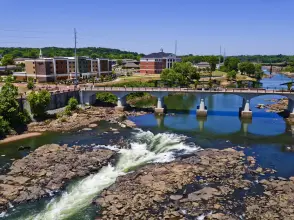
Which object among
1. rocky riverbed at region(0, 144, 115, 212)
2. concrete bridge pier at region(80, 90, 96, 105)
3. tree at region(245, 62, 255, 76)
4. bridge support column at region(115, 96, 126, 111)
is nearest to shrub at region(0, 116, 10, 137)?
rocky riverbed at region(0, 144, 115, 212)

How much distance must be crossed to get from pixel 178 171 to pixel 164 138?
1610 centimetres

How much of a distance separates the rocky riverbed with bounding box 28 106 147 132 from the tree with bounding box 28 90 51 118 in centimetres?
235

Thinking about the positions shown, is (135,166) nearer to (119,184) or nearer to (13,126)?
(119,184)

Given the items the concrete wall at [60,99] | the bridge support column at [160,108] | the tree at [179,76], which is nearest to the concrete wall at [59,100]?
the concrete wall at [60,99]

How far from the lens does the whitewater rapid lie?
3033 centimetres

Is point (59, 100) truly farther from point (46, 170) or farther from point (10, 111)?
point (46, 170)

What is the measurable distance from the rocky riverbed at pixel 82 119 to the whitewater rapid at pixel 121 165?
1256 cm

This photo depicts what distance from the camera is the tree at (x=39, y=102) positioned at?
60500mm

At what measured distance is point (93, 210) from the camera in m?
29.8

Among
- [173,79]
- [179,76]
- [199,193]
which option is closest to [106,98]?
[173,79]

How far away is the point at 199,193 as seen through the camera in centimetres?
3216

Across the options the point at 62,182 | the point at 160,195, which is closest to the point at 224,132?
the point at 160,195

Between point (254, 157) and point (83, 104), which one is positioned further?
point (83, 104)

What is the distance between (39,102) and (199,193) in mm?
41904
